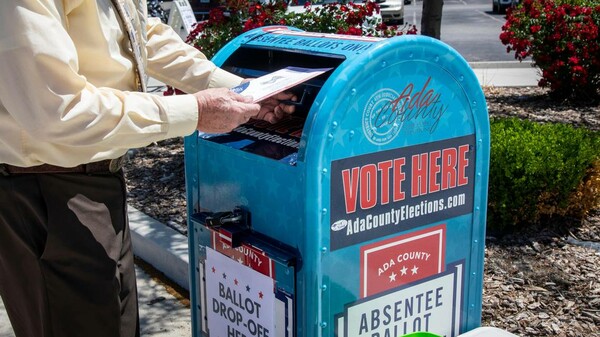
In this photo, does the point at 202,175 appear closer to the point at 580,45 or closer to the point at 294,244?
the point at 294,244

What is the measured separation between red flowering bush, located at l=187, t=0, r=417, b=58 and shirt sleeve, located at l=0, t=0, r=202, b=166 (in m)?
3.63

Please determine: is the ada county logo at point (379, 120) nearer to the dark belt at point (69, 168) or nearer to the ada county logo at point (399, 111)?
the ada county logo at point (399, 111)

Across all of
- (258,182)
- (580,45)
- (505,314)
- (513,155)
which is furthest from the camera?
(580,45)

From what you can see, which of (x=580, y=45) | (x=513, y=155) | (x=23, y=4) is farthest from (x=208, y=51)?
(x=23, y=4)

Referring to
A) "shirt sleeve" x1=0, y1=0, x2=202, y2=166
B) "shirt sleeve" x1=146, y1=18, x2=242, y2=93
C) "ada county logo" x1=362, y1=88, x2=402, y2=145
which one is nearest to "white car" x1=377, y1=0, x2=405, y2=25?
"shirt sleeve" x1=146, y1=18, x2=242, y2=93

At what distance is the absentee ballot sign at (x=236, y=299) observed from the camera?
2287mm

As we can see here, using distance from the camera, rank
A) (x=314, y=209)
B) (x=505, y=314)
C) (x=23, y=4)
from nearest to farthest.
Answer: (x=23, y=4), (x=314, y=209), (x=505, y=314)

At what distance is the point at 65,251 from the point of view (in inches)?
83.0

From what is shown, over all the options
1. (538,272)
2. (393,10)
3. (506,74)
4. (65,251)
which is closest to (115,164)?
(65,251)

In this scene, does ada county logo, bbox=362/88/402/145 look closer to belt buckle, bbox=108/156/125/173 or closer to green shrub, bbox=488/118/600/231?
belt buckle, bbox=108/156/125/173

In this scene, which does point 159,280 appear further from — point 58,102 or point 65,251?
point 58,102

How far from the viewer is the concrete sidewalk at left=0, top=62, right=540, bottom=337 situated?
11.8ft

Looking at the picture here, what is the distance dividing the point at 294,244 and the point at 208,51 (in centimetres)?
402

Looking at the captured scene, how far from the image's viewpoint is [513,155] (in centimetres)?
399
